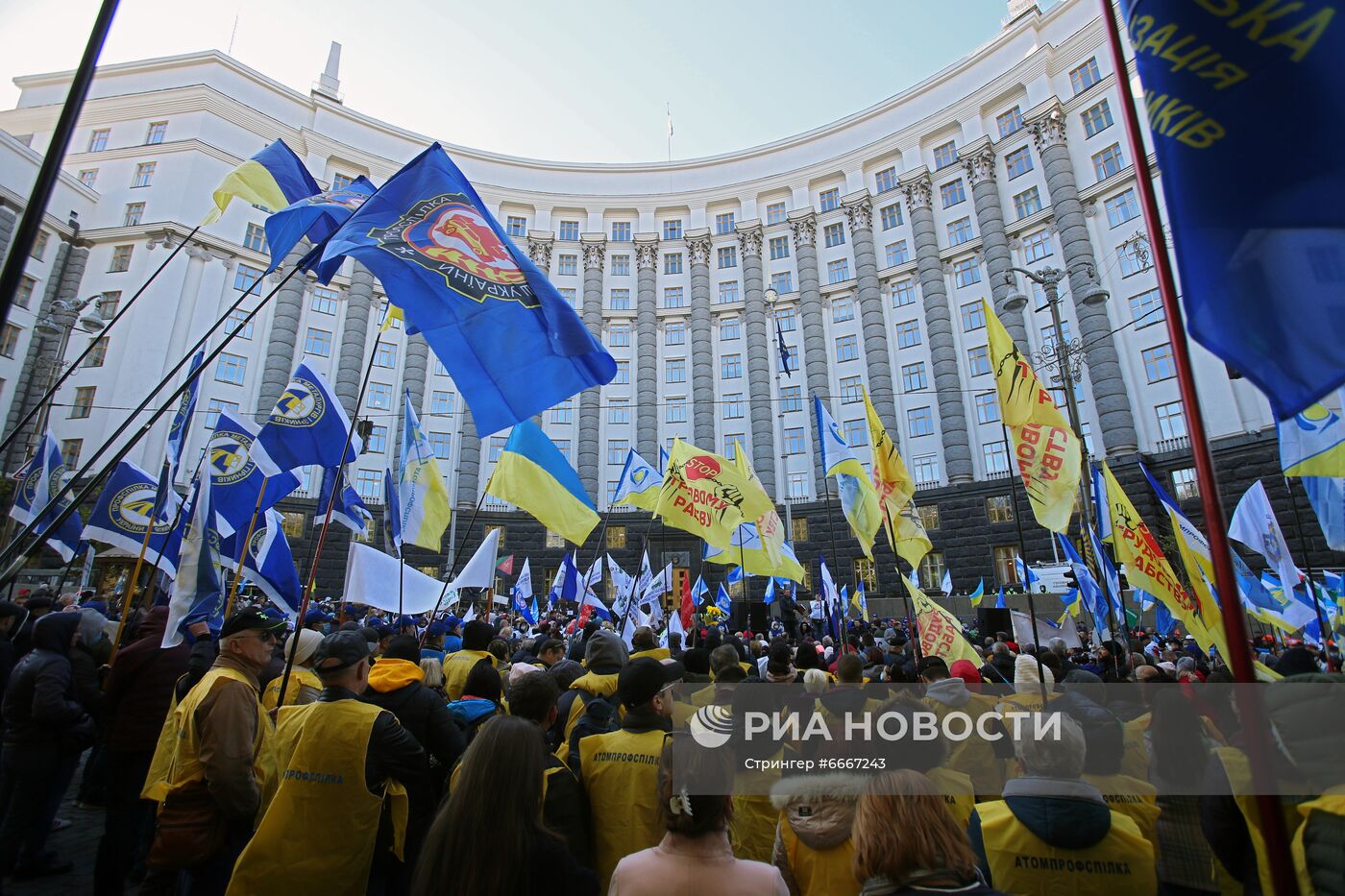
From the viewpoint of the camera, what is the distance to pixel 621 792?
3.15 metres

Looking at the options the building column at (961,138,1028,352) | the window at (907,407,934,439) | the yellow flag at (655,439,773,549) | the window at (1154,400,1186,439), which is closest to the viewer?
the yellow flag at (655,439,773,549)

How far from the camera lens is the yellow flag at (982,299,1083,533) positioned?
737 cm

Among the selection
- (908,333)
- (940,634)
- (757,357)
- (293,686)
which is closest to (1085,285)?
(908,333)

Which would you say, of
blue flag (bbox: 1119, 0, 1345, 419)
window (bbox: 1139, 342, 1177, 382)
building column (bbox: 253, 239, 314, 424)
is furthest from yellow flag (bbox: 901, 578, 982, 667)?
building column (bbox: 253, 239, 314, 424)

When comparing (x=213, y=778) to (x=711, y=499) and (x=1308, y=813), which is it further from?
(x=711, y=499)

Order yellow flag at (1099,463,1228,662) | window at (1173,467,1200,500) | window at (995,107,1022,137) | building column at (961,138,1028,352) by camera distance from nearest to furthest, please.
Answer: yellow flag at (1099,463,1228,662)
window at (1173,467,1200,500)
building column at (961,138,1028,352)
window at (995,107,1022,137)

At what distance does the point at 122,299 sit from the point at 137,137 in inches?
386

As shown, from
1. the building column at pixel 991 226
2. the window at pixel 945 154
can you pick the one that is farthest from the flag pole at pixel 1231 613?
the window at pixel 945 154

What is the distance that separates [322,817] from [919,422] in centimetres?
3194

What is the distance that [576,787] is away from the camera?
3.09 m

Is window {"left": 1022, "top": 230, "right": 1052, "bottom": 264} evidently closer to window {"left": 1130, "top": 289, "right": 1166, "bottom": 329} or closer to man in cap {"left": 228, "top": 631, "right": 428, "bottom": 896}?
window {"left": 1130, "top": 289, "right": 1166, "bottom": 329}

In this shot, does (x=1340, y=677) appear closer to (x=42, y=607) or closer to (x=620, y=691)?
(x=620, y=691)

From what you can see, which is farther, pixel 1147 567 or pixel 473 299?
pixel 1147 567

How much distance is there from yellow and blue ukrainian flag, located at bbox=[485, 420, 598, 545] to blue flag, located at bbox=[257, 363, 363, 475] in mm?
1934
